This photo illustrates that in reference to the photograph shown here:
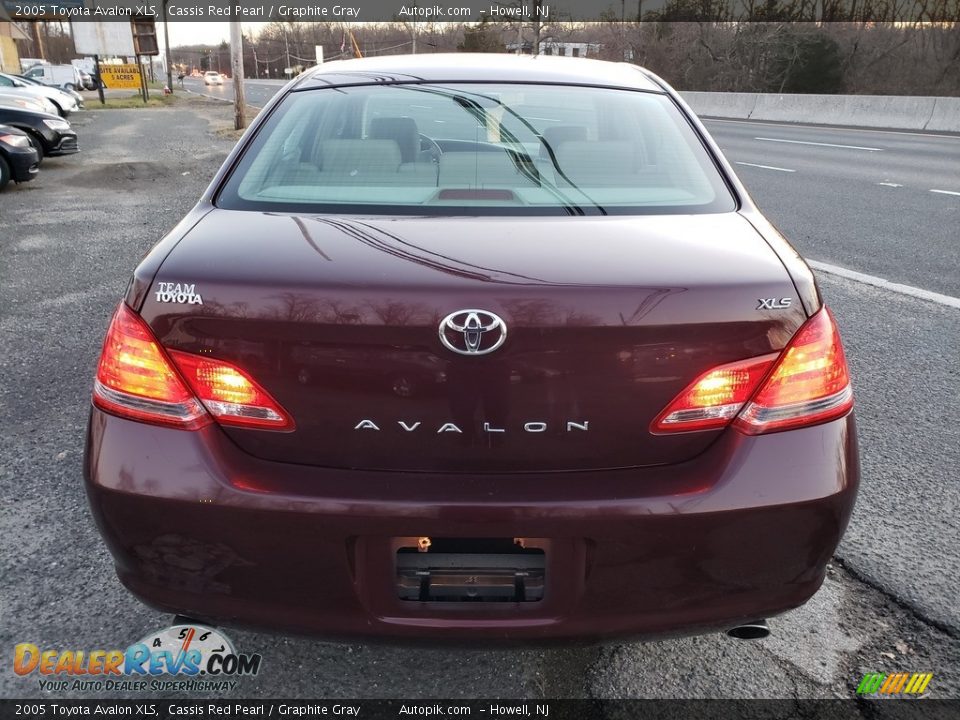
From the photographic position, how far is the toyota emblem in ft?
4.92

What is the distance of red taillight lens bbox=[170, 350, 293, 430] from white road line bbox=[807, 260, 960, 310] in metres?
5.16

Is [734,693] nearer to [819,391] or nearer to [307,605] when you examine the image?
[819,391]

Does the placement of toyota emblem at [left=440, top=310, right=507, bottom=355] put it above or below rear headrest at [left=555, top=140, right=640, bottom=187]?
below

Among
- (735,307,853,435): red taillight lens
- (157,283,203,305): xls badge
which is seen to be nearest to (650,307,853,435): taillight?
(735,307,853,435): red taillight lens

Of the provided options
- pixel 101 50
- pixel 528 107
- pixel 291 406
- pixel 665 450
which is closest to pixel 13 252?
pixel 528 107

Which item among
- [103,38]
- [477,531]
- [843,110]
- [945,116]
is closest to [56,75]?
[103,38]

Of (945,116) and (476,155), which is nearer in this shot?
(476,155)

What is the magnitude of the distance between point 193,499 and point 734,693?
147cm

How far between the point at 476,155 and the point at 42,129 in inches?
480

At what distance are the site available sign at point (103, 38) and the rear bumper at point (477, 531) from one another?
4439 cm

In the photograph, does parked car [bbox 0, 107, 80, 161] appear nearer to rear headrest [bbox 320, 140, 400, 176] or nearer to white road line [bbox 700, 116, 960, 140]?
rear headrest [bbox 320, 140, 400, 176]

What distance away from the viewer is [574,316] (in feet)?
4.97

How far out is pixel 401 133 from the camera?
2465 mm

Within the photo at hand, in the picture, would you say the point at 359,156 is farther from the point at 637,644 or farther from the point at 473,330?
the point at 637,644
